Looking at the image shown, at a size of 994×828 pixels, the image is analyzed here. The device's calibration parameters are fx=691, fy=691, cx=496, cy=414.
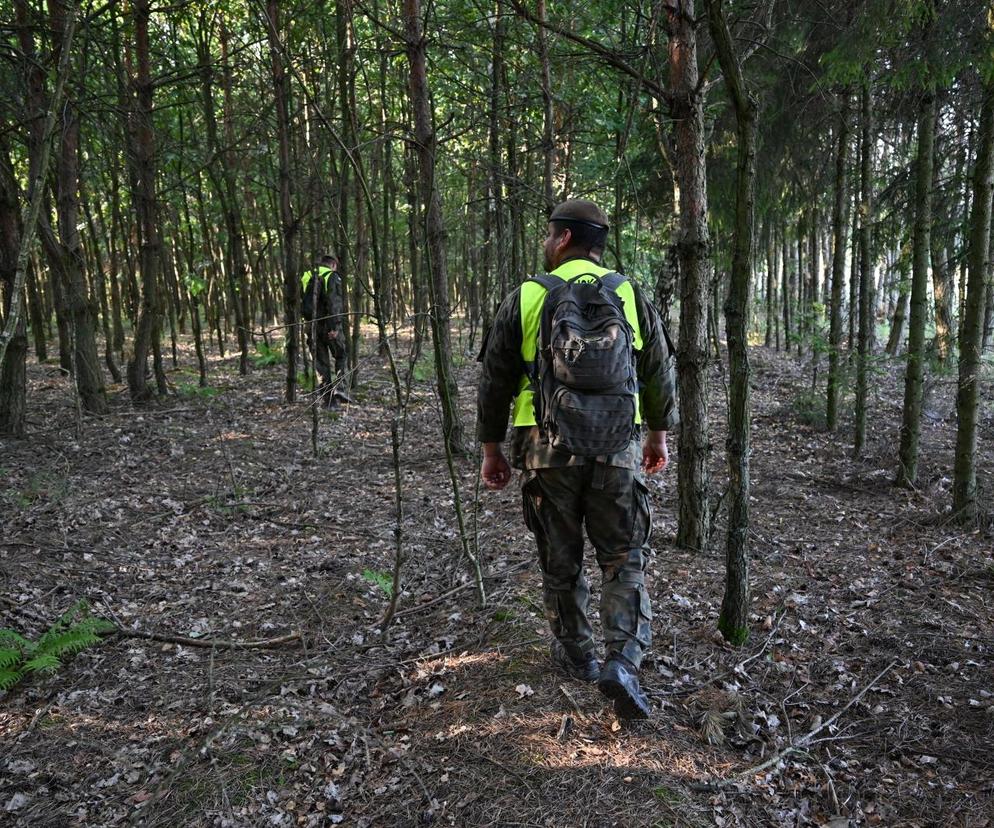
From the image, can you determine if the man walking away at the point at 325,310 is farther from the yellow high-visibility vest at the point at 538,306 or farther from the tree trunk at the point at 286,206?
the yellow high-visibility vest at the point at 538,306

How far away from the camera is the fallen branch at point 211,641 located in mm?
4641

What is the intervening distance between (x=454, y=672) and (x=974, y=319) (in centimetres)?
567

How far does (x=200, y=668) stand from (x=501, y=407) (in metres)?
2.69

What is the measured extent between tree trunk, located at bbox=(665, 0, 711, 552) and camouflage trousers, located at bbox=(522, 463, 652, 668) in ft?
7.54

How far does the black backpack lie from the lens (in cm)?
302

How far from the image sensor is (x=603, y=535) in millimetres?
3350

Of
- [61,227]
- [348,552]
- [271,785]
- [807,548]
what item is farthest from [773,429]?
[61,227]

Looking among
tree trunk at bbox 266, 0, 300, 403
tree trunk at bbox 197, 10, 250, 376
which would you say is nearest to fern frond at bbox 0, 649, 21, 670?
tree trunk at bbox 197, 10, 250, 376

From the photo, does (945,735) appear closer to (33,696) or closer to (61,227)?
(33,696)

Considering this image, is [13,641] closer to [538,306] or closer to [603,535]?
[603,535]

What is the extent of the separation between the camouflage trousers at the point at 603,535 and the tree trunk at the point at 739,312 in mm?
707

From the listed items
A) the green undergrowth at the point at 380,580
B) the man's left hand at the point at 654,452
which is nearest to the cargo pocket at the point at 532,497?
the man's left hand at the point at 654,452

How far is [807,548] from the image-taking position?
6.22 m

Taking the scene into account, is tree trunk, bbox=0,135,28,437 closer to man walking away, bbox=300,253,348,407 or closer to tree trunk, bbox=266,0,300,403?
Result: tree trunk, bbox=266,0,300,403
